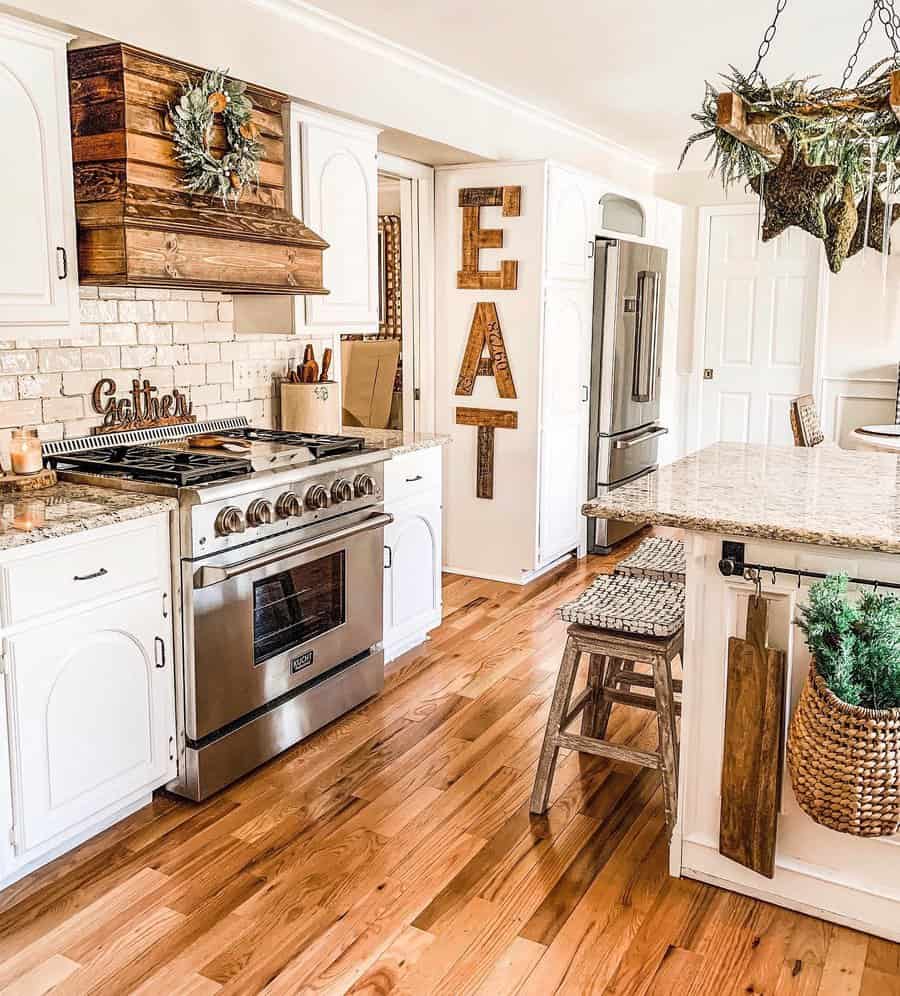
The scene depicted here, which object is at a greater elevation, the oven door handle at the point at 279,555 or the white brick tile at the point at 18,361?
the white brick tile at the point at 18,361

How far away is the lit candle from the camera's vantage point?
2311 mm

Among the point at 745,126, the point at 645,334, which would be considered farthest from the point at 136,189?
the point at 645,334

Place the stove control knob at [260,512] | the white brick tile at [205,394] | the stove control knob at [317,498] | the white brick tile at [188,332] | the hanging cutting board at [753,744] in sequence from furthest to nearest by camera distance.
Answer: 1. the white brick tile at [205,394]
2. the white brick tile at [188,332]
3. the stove control knob at [317,498]
4. the stove control knob at [260,512]
5. the hanging cutting board at [753,744]

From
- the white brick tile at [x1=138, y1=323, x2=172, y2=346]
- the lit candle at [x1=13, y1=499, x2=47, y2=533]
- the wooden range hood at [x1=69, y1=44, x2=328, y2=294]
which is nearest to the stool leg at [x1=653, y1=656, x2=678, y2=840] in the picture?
the lit candle at [x1=13, y1=499, x2=47, y2=533]

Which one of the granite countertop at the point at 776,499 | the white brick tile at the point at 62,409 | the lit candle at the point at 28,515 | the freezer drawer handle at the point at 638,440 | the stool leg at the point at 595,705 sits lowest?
the stool leg at the point at 595,705

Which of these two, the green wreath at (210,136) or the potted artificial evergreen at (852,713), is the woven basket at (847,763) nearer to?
the potted artificial evergreen at (852,713)

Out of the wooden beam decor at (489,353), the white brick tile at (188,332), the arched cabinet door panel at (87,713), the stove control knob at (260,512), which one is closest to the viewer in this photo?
the arched cabinet door panel at (87,713)

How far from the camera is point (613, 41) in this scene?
3.95 metres

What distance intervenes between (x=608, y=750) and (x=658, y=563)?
66cm

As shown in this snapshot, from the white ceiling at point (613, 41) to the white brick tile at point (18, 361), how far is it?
1.61 metres

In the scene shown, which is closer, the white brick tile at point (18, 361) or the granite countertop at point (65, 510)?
the granite countertop at point (65, 510)

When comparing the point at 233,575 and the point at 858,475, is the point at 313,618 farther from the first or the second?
the point at 858,475

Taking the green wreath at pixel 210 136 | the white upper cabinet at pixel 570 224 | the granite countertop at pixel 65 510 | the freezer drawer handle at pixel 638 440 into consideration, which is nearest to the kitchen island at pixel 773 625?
the granite countertop at pixel 65 510

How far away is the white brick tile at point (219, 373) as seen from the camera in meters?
3.63
